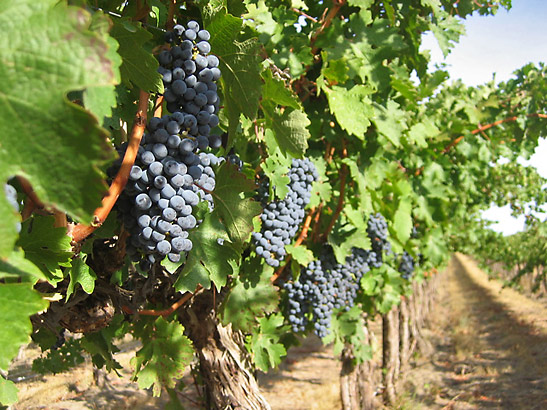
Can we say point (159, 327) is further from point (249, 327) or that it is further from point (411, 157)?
point (411, 157)

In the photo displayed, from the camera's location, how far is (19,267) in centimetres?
62

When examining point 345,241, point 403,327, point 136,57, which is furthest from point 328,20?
point 403,327

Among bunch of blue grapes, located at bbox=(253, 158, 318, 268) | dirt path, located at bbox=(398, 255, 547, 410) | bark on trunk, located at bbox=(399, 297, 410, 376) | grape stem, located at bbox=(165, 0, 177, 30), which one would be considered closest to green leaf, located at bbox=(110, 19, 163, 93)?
grape stem, located at bbox=(165, 0, 177, 30)

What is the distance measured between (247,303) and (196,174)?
114 centimetres

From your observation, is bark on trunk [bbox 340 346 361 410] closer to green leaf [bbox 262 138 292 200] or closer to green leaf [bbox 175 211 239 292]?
green leaf [bbox 262 138 292 200]

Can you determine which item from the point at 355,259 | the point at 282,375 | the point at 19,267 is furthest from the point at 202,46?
the point at 282,375

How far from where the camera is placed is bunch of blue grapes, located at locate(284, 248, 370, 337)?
2.94 metres

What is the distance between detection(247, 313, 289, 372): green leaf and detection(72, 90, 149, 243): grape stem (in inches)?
62.4

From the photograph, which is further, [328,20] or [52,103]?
[328,20]

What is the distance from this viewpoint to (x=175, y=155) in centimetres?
117

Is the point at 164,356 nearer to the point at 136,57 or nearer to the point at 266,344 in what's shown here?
the point at 266,344

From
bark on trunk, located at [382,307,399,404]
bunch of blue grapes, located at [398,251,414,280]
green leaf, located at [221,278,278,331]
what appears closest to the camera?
green leaf, located at [221,278,278,331]

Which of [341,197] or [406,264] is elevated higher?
[341,197]

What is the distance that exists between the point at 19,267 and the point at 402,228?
3.20 metres
